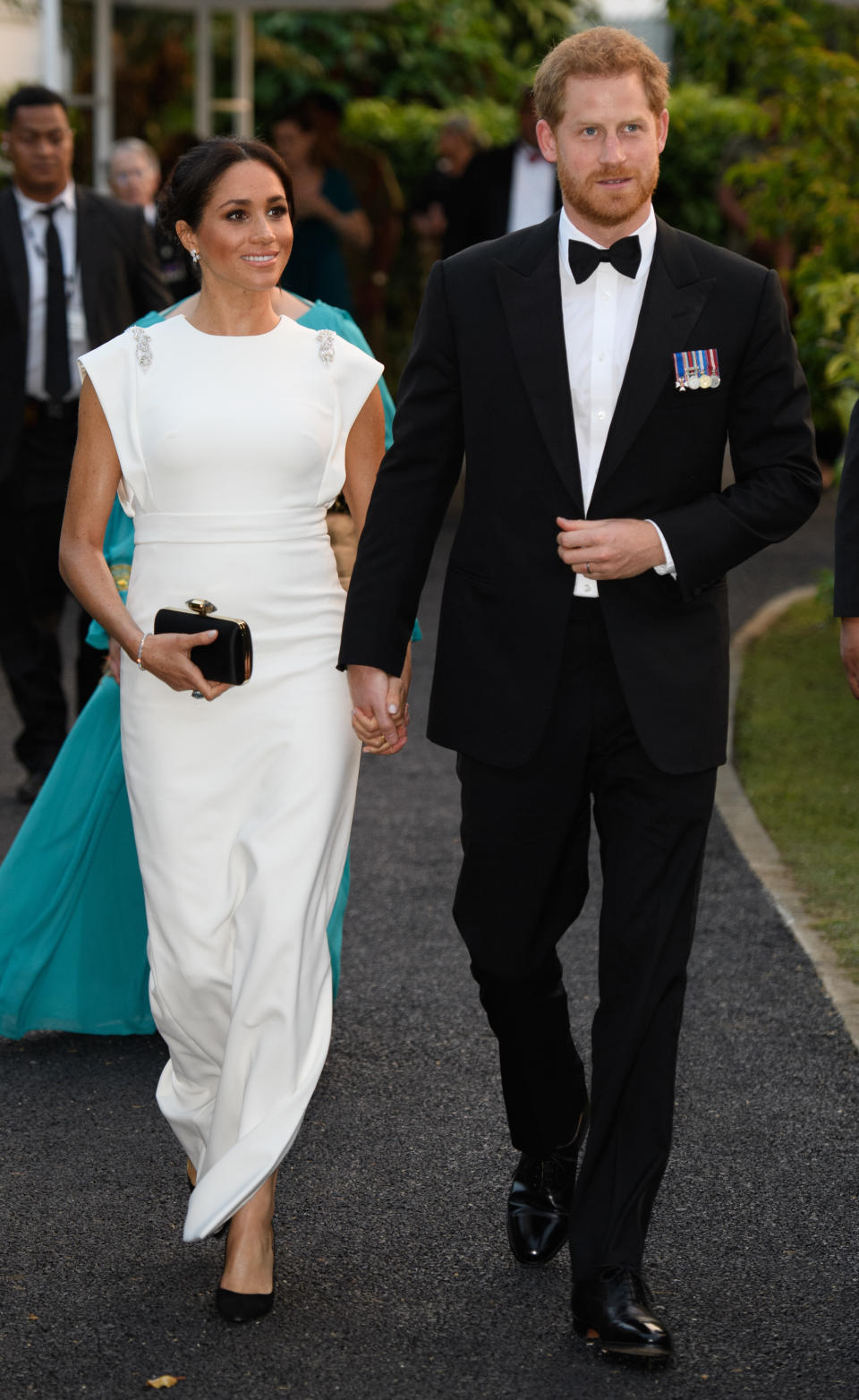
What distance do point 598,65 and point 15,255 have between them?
4.50m

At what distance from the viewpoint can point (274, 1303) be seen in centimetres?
384

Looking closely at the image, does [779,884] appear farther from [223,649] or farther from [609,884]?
[223,649]

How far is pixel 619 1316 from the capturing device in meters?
3.59

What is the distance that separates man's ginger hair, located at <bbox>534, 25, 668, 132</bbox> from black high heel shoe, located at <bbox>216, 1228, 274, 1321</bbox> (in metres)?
2.26

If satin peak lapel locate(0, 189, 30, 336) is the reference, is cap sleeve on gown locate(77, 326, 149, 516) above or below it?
below

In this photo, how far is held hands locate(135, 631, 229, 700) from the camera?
394cm

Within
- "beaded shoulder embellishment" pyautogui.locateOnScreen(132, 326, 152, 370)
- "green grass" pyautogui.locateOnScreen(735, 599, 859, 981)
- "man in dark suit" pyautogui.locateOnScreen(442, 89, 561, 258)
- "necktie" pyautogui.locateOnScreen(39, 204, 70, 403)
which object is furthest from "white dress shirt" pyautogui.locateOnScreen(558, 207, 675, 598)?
"man in dark suit" pyautogui.locateOnScreen(442, 89, 561, 258)

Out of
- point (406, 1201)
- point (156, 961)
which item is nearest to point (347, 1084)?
point (406, 1201)

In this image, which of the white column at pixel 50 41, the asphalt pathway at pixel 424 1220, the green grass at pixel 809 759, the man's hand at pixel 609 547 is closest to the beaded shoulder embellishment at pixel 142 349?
the man's hand at pixel 609 547

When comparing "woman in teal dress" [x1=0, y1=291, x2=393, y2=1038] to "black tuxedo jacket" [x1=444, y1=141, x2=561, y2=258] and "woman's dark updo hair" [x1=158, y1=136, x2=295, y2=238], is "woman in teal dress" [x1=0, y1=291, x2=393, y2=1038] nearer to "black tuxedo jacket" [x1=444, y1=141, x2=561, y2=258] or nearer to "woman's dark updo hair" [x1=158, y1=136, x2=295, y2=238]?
"woman's dark updo hair" [x1=158, y1=136, x2=295, y2=238]

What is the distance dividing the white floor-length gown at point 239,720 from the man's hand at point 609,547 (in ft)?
2.39

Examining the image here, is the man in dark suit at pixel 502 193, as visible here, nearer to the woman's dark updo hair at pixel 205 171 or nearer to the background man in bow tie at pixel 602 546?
the woman's dark updo hair at pixel 205 171

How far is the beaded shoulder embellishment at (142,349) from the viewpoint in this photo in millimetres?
4164

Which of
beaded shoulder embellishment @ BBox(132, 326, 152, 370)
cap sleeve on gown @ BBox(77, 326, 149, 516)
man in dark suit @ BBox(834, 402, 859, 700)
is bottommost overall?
man in dark suit @ BBox(834, 402, 859, 700)
